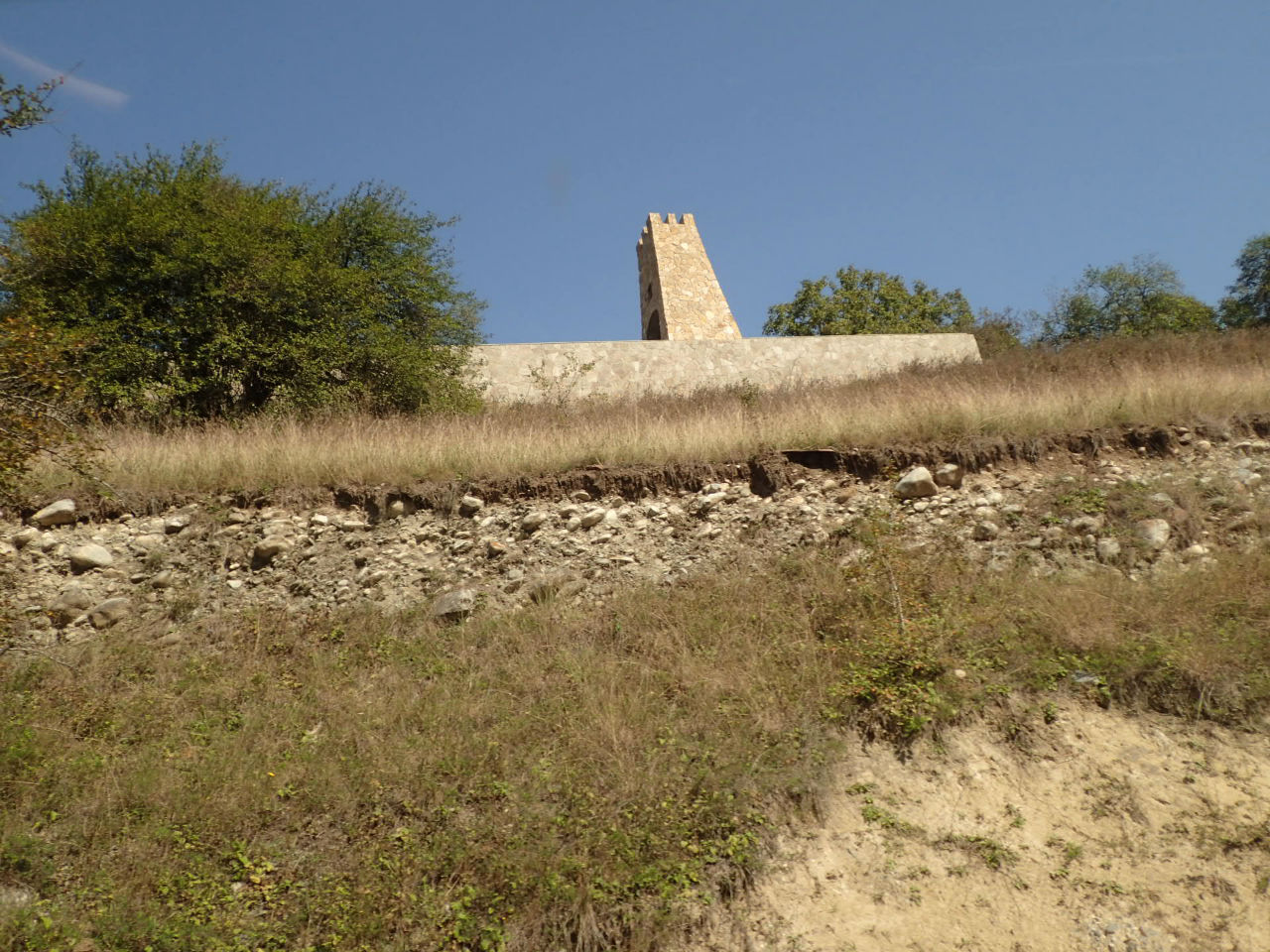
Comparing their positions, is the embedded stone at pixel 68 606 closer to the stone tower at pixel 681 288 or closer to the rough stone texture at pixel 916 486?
the rough stone texture at pixel 916 486

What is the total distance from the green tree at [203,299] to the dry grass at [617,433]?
4.88 feet

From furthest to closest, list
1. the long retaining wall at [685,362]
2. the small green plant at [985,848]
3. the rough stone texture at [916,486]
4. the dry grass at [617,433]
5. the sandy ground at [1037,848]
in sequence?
1. the long retaining wall at [685,362]
2. the dry grass at [617,433]
3. the rough stone texture at [916,486]
4. the small green plant at [985,848]
5. the sandy ground at [1037,848]

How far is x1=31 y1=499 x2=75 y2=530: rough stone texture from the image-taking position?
335 inches

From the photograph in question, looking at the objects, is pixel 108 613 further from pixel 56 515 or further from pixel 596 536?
pixel 596 536

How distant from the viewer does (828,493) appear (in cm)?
905

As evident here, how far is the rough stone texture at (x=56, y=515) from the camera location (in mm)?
8508

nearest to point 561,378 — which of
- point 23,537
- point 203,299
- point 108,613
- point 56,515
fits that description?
point 203,299

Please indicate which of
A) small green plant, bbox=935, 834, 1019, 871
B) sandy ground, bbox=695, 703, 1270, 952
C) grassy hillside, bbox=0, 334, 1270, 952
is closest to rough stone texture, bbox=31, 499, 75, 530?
grassy hillside, bbox=0, 334, 1270, 952

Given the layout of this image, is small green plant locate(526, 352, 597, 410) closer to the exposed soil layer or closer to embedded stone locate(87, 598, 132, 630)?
the exposed soil layer

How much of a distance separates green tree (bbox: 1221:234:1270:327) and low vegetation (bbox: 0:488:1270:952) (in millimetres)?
28495

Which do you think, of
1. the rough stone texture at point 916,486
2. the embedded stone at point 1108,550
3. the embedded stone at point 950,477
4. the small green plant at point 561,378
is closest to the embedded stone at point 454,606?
the rough stone texture at point 916,486

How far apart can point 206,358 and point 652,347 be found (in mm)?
9181

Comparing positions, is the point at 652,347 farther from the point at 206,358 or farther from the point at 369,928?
the point at 369,928

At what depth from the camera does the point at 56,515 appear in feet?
28.0
